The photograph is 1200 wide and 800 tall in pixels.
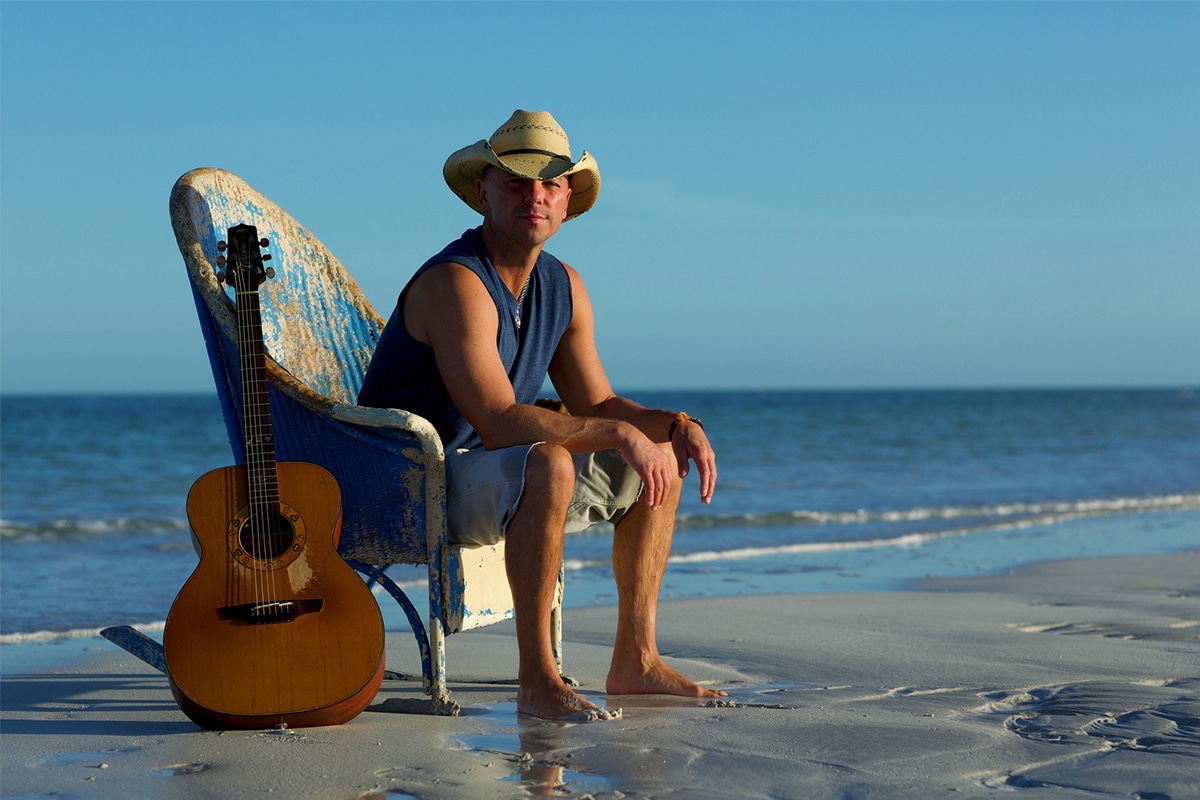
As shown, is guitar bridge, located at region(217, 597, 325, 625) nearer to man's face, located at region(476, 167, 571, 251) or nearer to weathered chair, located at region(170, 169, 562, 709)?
weathered chair, located at region(170, 169, 562, 709)

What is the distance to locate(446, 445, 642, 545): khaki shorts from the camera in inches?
118

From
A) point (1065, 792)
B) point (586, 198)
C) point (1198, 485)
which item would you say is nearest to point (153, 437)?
point (1198, 485)

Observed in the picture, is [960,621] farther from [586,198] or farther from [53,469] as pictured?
[53,469]

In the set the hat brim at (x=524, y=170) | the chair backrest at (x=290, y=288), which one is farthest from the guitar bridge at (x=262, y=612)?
the hat brim at (x=524, y=170)

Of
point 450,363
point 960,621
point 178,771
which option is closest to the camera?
point 178,771

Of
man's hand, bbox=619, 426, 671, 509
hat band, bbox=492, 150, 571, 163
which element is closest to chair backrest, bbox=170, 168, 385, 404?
hat band, bbox=492, 150, 571, 163

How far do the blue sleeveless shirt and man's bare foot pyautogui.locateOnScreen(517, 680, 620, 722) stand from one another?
2.25 ft

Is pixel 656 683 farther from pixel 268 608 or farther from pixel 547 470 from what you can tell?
pixel 268 608

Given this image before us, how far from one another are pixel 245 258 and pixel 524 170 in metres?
0.73

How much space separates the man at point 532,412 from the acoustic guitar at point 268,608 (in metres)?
0.34

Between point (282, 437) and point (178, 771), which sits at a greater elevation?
point (282, 437)

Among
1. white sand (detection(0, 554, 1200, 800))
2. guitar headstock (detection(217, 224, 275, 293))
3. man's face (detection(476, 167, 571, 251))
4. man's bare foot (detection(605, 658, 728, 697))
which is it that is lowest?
white sand (detection(0, 554, 1200, 800))

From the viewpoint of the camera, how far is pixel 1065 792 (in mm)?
2346

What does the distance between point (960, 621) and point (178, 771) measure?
3.14 metres
